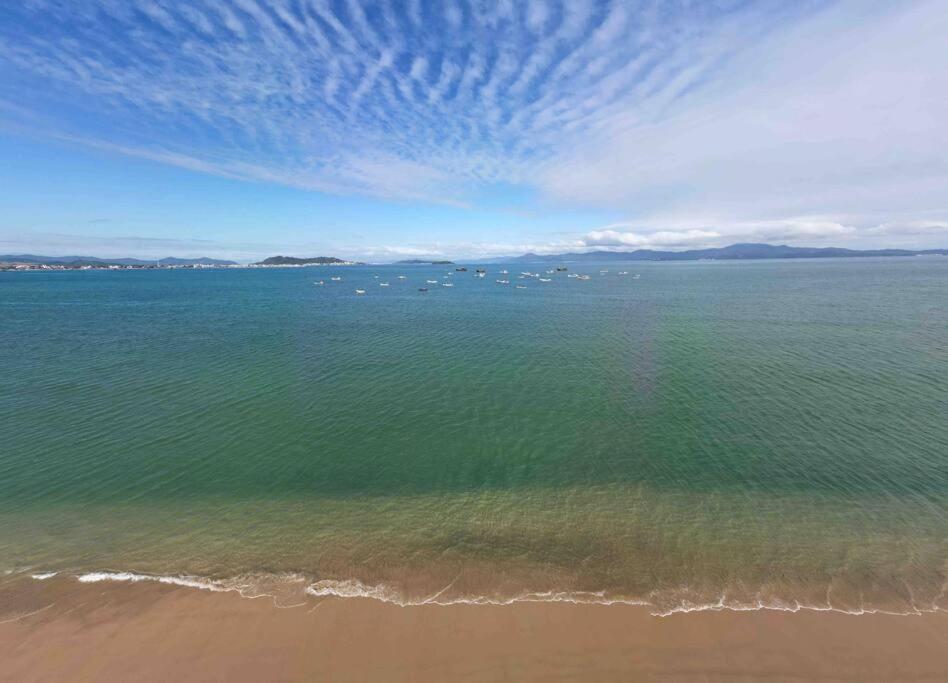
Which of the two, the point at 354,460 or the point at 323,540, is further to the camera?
the point at 354,460

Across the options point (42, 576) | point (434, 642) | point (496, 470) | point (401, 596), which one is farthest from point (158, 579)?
point (496, 470)

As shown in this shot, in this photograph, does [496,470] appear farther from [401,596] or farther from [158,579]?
[158,579]

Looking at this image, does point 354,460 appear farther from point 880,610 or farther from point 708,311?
point 708,311

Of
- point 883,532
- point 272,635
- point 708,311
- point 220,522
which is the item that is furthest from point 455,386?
point 708,311

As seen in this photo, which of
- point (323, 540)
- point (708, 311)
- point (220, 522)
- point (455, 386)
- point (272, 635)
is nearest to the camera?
point (272, 635)

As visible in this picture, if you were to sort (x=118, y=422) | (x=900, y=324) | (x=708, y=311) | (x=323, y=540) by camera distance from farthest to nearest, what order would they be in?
(x=708, y=311), (x=900, y=324), (x=118, y=422), (x=323, y=540)

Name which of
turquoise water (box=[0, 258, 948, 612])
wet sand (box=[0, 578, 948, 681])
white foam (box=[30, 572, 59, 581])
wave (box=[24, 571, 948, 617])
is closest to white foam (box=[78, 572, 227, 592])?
wave (box=[24, 571, 948, 617])
